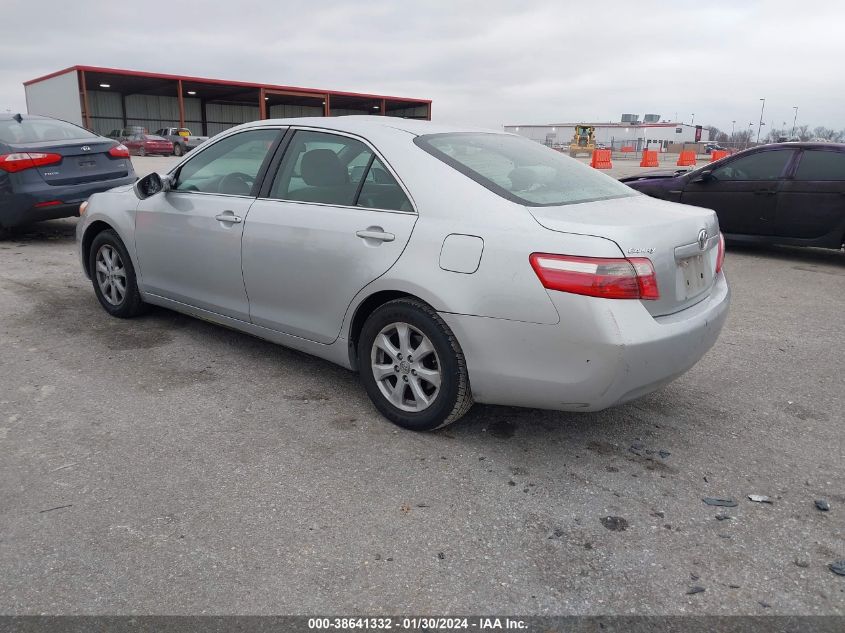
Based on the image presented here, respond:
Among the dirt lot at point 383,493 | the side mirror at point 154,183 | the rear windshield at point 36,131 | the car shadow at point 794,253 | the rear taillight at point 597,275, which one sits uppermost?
the rear windshield at point 36,131

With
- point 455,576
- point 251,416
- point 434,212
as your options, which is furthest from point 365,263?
point 455,576

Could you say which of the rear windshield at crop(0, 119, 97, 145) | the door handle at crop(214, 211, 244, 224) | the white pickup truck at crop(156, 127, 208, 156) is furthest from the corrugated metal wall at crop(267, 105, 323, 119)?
the door handle at crop(214, 211, 244, 224)

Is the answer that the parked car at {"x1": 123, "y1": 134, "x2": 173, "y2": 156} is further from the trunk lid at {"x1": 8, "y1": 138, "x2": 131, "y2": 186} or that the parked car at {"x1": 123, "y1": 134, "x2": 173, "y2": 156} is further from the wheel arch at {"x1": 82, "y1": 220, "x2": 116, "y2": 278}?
the wheel arch at {"x1": 82, "y1": 220, "x2": 116, "y2": 278}

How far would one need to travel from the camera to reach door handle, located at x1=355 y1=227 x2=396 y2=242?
10.9 ft

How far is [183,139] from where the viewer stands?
34.8 m

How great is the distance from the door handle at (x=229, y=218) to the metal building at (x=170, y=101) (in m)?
36.5

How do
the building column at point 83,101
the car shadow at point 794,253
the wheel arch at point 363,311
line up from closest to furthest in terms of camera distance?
1. the wheel arch at point 363,311
2. the car shadow at point 794,253
3. the building column at point 83,101

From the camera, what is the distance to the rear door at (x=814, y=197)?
7891 mm

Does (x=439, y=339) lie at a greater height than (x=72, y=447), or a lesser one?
greater

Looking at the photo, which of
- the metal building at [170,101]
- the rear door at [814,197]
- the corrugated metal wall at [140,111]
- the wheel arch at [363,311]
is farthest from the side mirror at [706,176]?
the corrugated metal wall at [140,111]

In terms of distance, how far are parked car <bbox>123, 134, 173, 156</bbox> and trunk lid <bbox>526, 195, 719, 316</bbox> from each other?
3361cm

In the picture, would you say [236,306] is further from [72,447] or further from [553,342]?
[553,342]

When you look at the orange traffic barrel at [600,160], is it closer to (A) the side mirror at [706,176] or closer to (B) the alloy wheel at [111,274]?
(A) the side mirror at [706,176]

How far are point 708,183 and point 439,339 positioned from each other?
276 inches
